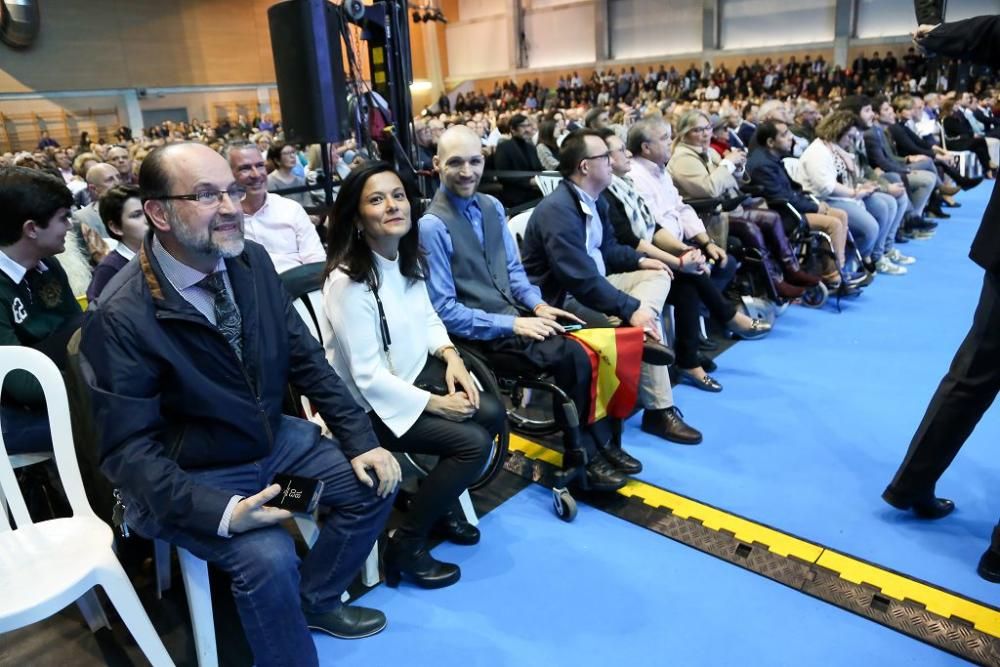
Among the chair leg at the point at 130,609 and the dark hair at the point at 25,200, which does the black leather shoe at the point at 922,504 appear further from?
the dark hair at the point at 25,200

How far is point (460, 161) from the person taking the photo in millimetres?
2396

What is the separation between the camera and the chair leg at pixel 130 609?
152cm

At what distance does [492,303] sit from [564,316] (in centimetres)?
27

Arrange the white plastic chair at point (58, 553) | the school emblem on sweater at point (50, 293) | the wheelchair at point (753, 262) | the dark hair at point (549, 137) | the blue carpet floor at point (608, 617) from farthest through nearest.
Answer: the dark hair at point (549, 137) → the wheelchair at point (753, 262) → the school emblem on sweater at point (50, 293) → the blue carpet floor at point (608, 617) → the white plastic chair at point (58, 553)

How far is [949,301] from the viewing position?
4297 millimetres

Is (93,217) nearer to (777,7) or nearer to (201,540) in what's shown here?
(201,540)

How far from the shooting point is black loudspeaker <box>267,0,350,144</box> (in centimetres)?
343

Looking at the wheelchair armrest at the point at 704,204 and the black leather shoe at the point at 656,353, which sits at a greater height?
the wheelchair armrest at the point at 704,204

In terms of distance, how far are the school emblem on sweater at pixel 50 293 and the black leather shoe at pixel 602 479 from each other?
1807 millimetres

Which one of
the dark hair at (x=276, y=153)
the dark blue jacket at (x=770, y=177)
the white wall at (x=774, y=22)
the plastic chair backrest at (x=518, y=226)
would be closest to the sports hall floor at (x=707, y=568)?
the plastic chair backrest at (x=518, y=226)

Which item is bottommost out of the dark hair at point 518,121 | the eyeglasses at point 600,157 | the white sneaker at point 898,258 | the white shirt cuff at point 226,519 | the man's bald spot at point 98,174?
the white sneaker at point 898,258

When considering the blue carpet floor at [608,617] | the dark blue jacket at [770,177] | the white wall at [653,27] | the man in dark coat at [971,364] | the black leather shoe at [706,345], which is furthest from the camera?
the white wall at [653,27]

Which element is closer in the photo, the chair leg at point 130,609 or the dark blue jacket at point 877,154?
the chair leg at point 130,609

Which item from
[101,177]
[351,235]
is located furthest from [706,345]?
[101,177]
